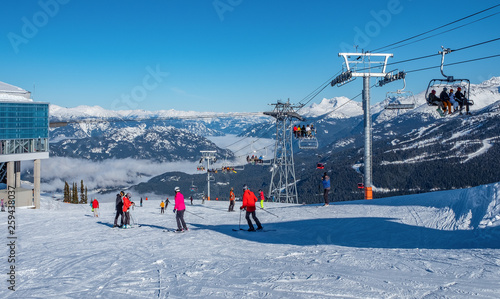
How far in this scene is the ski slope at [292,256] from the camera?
7.58m

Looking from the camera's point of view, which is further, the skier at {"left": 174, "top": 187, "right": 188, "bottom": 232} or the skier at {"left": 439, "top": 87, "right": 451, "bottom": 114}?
the skier at {"left": 439, "top": 87, "right": 451, "bottom": 114}

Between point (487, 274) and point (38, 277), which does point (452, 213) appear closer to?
point (487, 274)

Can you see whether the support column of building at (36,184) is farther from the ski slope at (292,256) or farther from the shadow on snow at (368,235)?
the shadow on snow at (368,235)

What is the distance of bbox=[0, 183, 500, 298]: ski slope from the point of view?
7.58 m

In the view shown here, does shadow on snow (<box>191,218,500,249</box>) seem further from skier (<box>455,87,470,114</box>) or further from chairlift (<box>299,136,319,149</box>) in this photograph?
chairlift (<box>299,136,319,149</box>)

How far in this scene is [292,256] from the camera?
34.8ft

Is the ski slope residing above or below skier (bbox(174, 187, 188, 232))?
below

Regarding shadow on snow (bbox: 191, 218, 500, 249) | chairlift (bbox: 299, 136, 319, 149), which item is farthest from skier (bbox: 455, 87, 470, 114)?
chairlift (bbox: 299, 136, 319, 149)

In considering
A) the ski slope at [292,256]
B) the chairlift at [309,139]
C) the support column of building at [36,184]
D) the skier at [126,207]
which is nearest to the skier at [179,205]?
the ski slope at [292,256]

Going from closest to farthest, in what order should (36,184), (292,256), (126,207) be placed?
(292,256), (126,207), (36,184)

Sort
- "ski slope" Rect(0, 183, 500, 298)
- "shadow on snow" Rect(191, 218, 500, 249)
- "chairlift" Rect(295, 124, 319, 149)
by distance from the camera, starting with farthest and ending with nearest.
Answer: "chairlift" Rect(295, 124, 319, 149) < "shadow on snow" Rect(191, 218, 500, 249) < "ski slope" Rect(0, 183, 500, 298)

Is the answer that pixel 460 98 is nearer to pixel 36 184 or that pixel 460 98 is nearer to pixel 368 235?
pixel 368 235

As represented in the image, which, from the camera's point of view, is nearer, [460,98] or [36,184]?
[460,98]

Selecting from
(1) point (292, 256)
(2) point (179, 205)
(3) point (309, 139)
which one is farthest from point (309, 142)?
(1) point (292, 256)
